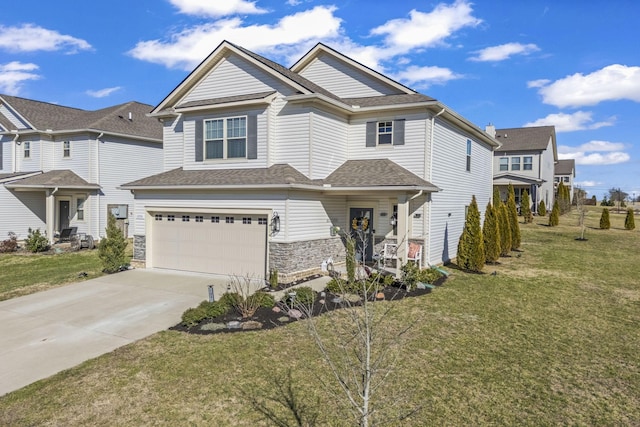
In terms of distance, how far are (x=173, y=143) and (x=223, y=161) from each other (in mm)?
3328

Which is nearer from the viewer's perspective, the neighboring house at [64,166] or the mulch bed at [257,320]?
the mulch bed at [257,320]

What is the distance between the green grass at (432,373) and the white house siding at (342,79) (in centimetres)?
937

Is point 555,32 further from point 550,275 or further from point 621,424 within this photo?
point 621,424

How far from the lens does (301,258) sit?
1293 cm

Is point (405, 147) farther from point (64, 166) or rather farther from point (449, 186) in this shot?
point (64, 166)

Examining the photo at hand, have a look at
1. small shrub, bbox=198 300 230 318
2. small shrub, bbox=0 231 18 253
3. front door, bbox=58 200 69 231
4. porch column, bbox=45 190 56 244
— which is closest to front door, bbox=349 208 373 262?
small shrub, bbox=198 300 230 318

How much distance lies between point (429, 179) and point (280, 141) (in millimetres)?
5480

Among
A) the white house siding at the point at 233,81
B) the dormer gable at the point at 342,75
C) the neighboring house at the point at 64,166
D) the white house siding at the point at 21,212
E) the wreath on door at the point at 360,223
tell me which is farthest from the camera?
the neighboring house at the point at 64,166

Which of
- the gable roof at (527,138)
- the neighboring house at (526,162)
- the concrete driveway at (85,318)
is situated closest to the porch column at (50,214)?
the concrete driveway at (85,318)

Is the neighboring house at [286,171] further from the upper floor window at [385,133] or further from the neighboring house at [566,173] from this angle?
the neighboring house at [566,173]

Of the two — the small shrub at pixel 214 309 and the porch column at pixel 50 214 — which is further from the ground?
the porch column at pixel 50 214

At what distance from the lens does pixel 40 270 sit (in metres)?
15.7

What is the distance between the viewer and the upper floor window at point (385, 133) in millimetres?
14906

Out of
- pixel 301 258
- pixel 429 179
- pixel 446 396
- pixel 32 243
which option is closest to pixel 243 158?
pixel 301 258
